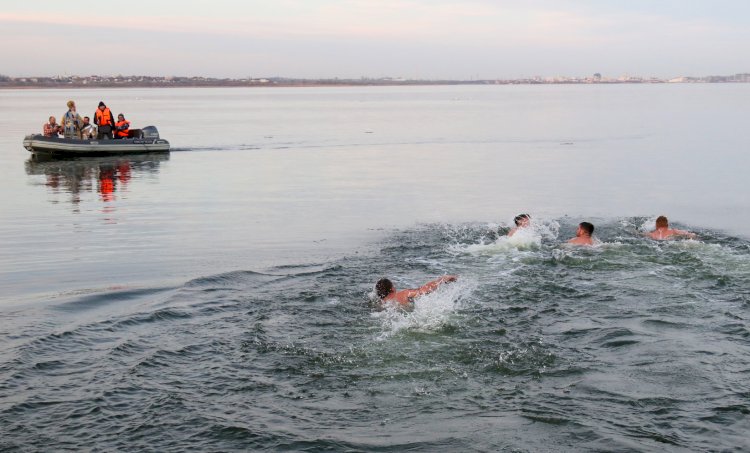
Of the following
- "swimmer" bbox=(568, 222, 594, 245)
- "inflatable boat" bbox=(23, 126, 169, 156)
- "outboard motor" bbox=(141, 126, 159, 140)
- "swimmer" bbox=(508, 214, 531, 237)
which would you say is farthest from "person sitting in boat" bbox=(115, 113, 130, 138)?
"swimmer" bbox=(568, 222, 594, 245)

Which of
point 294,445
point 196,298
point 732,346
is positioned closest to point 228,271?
point 196,298

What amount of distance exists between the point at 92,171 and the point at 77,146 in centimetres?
410

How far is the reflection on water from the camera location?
26719mm

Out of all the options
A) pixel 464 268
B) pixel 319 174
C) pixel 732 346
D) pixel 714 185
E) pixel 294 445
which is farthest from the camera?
pixel 319 174

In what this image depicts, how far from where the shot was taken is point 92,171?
1251 inches

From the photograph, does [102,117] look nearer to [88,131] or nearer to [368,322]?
[88,131]

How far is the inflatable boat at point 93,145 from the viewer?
35.0 meters

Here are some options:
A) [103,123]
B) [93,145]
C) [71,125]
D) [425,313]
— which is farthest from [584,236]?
[71,125]

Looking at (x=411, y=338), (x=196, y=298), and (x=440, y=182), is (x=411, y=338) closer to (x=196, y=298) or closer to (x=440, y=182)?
(x=196, y=298)

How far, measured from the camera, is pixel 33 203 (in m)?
23.4

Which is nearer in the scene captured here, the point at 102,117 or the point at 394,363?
the point at 394,363

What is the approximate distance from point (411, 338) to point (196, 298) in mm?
4104

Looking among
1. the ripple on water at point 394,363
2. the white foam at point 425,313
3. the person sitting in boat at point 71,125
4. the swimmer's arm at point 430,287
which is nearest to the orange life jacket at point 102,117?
the person sitting in boat at point 71,125

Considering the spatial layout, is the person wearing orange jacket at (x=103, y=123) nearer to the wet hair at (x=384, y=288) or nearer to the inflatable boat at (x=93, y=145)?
the inflatable boat at (x=93, y=145)
